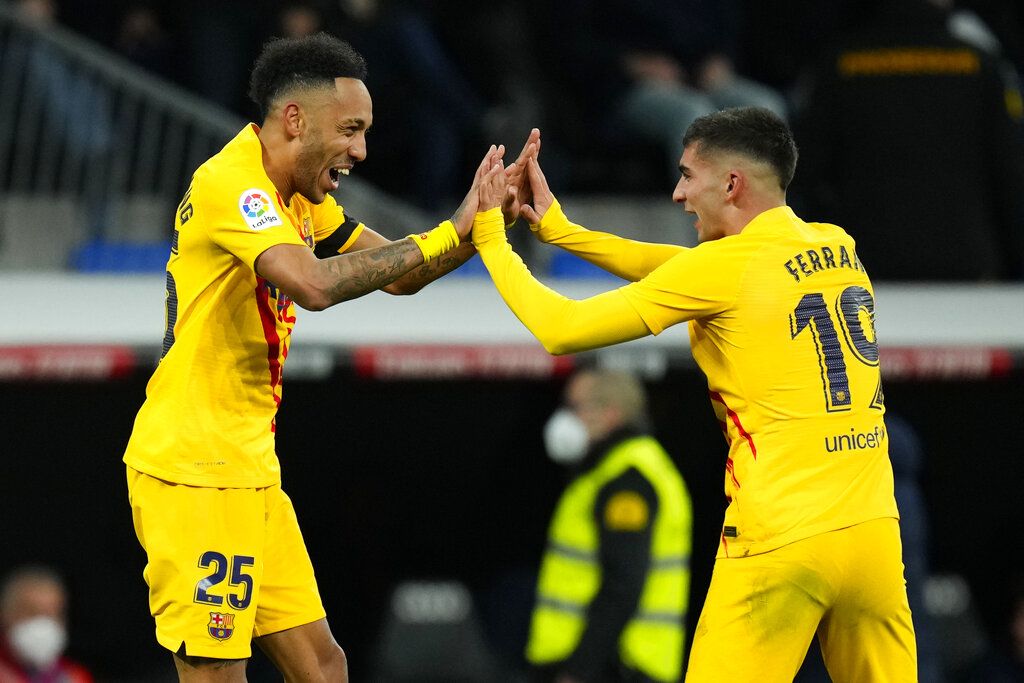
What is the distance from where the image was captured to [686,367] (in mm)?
7551

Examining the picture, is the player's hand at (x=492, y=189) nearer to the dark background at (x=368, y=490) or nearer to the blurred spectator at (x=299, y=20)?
the blurred spectator at (x=299, y=20)

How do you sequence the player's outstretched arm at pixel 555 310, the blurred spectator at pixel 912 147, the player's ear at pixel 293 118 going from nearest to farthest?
the player's outstretched arm at pixel 555 310 < the player's ear at pixel 293 118 < the blurred spectator at pixel 912 147

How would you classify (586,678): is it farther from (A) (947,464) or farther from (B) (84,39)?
(B) (84,39)

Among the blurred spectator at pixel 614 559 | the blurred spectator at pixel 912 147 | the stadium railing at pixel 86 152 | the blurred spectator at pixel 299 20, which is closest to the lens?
the blurred spectator at pixel 614 559

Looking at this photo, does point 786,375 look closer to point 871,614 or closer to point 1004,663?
point 871,614

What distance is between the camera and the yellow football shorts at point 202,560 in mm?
4164

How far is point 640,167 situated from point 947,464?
2.35m

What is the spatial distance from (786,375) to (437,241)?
940 mm

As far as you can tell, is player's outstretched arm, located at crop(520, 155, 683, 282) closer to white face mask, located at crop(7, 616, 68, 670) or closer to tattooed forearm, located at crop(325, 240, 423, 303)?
tattooed forearm, located at crop(325, 240, 423, 303)

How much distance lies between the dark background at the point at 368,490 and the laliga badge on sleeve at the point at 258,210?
4667 millimetres

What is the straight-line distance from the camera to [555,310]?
4.19 meters

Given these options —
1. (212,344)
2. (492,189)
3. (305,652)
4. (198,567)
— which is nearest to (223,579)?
(198,567)

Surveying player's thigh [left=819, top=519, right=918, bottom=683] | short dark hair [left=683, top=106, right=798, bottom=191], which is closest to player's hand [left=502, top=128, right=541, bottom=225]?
short dark hair [left=683, top=106, right=798, bottom=191]

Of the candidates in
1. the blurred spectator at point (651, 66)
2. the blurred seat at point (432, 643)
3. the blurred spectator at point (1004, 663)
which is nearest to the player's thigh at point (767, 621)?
the blurred spectator at point (1004, 663)
